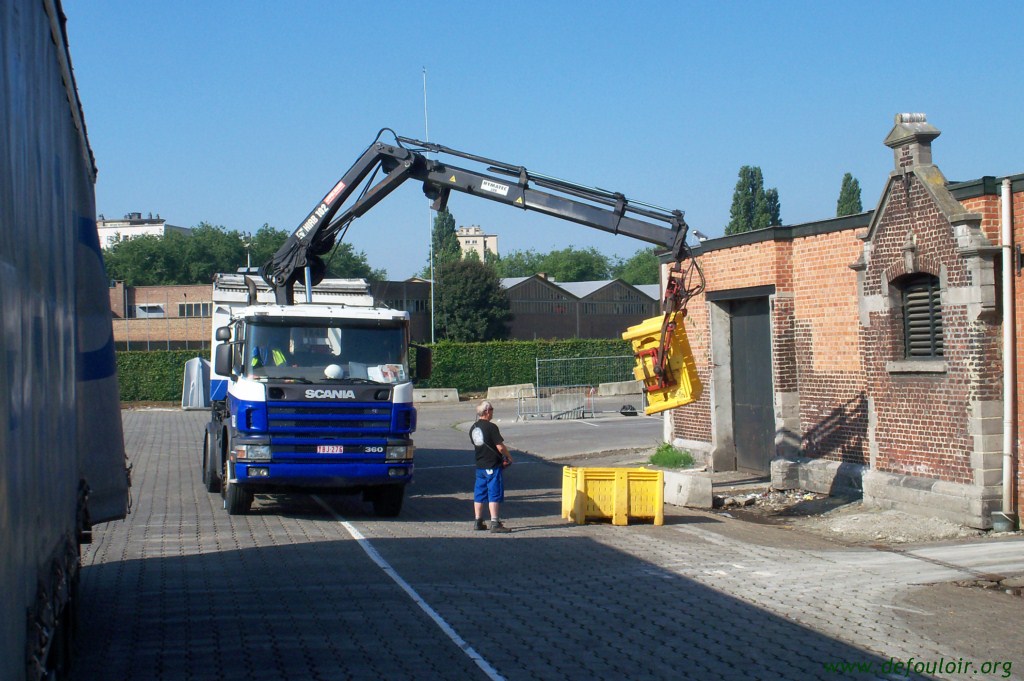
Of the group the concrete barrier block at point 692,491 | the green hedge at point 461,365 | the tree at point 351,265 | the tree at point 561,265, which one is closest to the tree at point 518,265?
the tree at point 561,265

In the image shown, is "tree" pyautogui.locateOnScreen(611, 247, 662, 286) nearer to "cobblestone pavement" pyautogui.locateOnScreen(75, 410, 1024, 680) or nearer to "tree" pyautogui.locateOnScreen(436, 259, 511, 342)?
"tree" pyautogui.locateOnScreen(436, 259, 511, 342)

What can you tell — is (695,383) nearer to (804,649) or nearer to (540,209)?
(540,209)

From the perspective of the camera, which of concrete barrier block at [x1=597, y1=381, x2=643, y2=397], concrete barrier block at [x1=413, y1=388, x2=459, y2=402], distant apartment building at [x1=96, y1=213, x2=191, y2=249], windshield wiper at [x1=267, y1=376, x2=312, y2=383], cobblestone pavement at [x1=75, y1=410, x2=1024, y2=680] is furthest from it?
distant apartment building at [x1=96, y1=213, x2=191, y2=249]

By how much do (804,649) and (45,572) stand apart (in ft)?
17.5

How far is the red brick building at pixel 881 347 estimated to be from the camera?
13.0 m

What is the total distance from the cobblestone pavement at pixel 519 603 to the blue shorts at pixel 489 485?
0.56 metres

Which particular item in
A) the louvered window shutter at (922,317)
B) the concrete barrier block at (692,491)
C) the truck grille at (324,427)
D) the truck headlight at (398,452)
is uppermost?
the louvered window shutter at (922,317)

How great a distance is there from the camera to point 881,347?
1475cm

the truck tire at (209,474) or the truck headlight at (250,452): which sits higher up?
the truck headlight at (250,452)

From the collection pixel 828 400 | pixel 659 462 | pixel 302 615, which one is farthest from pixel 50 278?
pixel 659 462

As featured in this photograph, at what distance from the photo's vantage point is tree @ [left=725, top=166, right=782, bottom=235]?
8906 cm

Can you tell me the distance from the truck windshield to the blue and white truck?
0.01 metres

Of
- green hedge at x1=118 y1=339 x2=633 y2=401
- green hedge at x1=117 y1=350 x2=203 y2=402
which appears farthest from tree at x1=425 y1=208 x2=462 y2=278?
green hedge at x1=117 y1=350 x2=203 y2=402

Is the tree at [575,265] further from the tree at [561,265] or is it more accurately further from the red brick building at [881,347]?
the red brick building at [881,347]
